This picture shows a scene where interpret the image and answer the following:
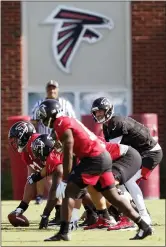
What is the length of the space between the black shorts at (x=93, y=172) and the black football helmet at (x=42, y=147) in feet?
5.25

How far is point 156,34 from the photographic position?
19.7m

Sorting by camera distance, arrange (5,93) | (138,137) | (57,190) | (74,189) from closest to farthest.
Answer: (74,189), (57,190), (138,137), (5,93)

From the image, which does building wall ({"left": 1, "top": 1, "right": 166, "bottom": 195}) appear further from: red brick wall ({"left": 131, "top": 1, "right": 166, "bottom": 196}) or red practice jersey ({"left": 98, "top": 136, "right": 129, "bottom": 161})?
red practice jersey ({"left": 98, "top": 136, "right": 129, "bottom": 161})

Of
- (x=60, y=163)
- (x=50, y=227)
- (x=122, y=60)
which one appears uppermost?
(x=122, y=60)

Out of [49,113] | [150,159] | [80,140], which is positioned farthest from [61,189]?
[150,159]

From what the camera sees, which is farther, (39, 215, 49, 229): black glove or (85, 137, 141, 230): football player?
(39, 215, 49, 229): black glove

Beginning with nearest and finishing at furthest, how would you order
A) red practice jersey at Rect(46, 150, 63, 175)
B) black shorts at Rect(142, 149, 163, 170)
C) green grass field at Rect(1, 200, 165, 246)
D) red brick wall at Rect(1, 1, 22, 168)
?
1. green grass field at Rect(1, 200, 165, 246)
2. red practice jersey at Rect(46, 150, 63, 175)
3. black shorts at Rect(142, 149, 163, 170)
4. red brick wall at Rect(1, 1, 22, 168)

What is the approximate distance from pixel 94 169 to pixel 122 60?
33.5 feet

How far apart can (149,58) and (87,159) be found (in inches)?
398

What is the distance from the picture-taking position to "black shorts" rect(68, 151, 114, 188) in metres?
9.73

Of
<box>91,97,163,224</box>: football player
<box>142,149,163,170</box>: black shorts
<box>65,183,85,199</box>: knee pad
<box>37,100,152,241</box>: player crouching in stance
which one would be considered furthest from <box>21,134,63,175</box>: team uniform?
<box>65,183,85,199</box>: knee pad

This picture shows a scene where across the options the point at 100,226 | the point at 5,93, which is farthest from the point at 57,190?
the point at 5,93

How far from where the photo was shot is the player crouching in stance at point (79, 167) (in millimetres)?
9648

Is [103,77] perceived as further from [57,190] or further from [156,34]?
[57,190]
